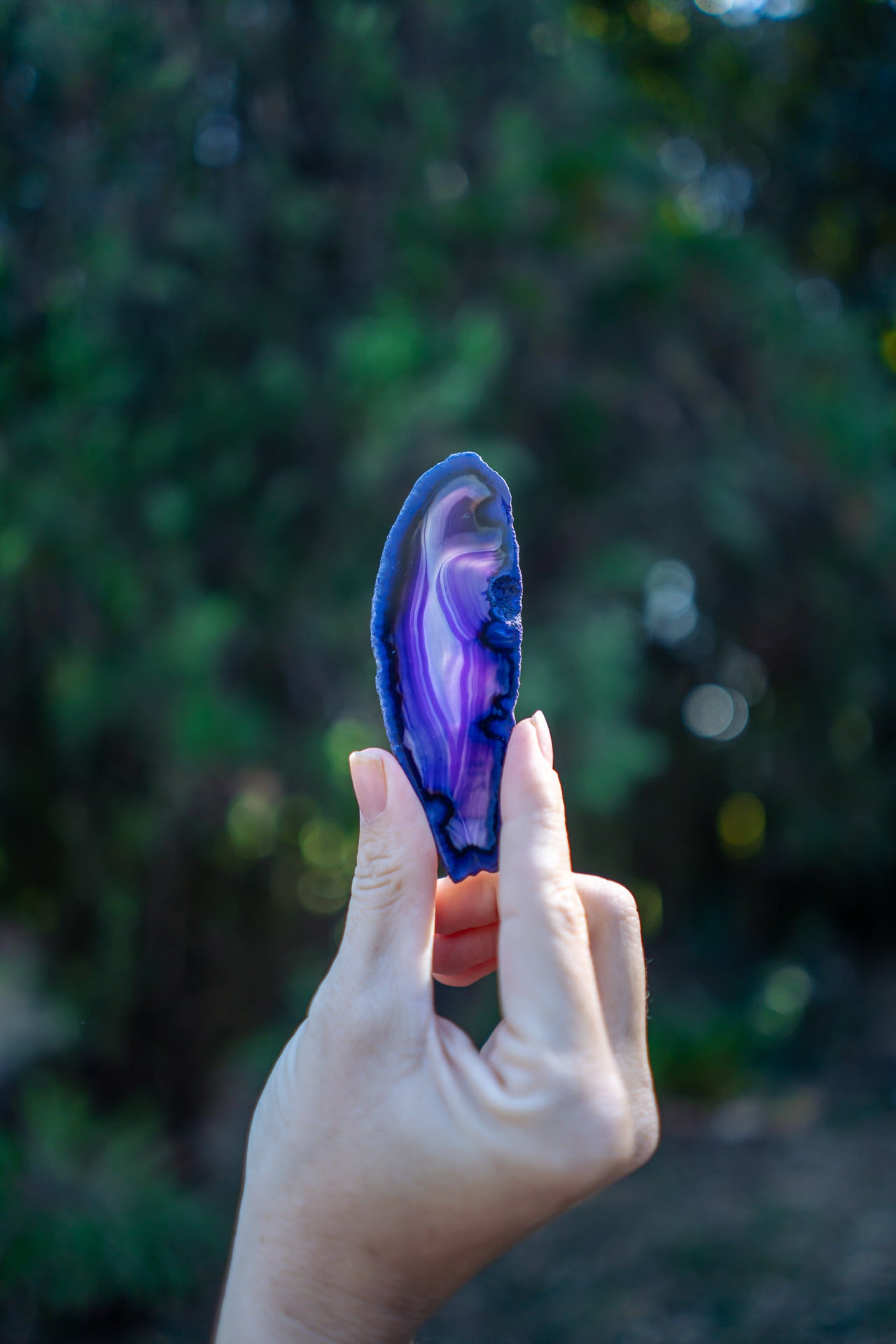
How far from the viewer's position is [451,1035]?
1246mm

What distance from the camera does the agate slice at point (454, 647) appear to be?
149cm

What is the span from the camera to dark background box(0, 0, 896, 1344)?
3529 millimetres

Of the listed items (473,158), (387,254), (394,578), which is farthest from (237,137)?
(394,578)

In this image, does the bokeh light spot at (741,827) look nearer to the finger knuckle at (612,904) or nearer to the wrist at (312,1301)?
the finger knuckle at (612,904)

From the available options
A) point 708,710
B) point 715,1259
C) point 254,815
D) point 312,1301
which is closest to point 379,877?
point 312,1301

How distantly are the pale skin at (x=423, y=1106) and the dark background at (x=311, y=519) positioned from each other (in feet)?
7.09

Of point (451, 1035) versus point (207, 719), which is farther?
point (207, 719)

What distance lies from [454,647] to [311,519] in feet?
8.15

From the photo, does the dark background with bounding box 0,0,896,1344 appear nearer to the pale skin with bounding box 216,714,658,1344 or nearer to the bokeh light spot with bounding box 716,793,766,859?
the pale skin with bounding box 216,714,658,1344

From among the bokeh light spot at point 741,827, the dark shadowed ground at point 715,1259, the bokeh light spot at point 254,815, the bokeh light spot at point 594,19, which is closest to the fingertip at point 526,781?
the bokeh light spot at point 254,815

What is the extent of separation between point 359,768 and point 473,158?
393cm

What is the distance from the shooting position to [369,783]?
4.54ft

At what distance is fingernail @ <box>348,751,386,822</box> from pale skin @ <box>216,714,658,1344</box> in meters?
0.02

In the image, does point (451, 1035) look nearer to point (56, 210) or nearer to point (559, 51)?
point (56, 210)
